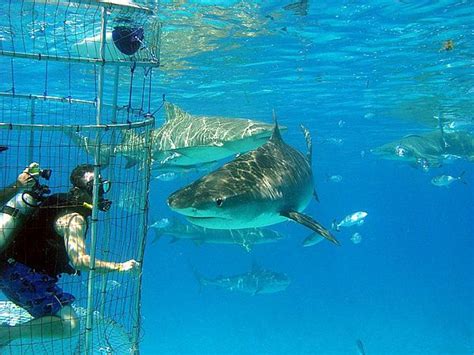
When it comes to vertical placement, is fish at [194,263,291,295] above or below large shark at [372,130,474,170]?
below

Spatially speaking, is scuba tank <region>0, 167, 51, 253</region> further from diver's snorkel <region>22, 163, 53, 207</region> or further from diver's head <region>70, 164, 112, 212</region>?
diver's head <region>70, 164, 112, 212</region>

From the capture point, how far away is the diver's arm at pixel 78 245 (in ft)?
15.9

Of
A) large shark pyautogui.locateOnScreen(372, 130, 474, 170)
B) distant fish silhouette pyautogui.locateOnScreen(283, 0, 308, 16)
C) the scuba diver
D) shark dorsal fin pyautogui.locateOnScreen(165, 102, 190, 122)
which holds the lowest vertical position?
large shark pyautogui.locateOnScreen(372, 130, 474, 170)

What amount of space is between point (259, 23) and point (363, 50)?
4.65 metres

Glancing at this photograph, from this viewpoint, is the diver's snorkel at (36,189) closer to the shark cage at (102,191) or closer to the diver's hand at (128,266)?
the shark cage at (102,191)

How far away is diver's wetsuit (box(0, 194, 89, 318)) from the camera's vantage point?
5.22 m

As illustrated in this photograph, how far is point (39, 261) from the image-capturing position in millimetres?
5410

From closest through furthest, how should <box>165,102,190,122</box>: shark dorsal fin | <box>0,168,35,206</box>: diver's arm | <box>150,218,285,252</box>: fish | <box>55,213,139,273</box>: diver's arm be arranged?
<box>55,213,139,273</box>: diver's arm, <box>0,168,35,206</box>: diver's arm, <box>165,102,190,122</box>: shark dorsal fin, <box>150,218,285,252</box>: fish

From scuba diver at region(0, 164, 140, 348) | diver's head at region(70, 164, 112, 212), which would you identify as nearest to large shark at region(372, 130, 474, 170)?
diver's head at region(70, 164, 112, 212)

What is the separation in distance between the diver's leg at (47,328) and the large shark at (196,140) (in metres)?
3.53

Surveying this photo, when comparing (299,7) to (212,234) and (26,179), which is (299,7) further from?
(26,179)

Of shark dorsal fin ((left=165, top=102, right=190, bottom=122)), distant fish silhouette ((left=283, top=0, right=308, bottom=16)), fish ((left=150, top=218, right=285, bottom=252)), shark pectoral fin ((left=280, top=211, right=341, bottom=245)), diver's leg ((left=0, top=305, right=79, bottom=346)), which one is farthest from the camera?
fish ((left=150, top=218, right=285, bottom=252))

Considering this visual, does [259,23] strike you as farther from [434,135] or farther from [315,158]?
[315,158]

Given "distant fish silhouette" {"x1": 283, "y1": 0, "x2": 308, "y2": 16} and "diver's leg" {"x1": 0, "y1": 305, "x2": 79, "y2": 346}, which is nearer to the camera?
"diver's leg" {"x1": 0, "y1": 305, "x2": 79, "y2": 346}
